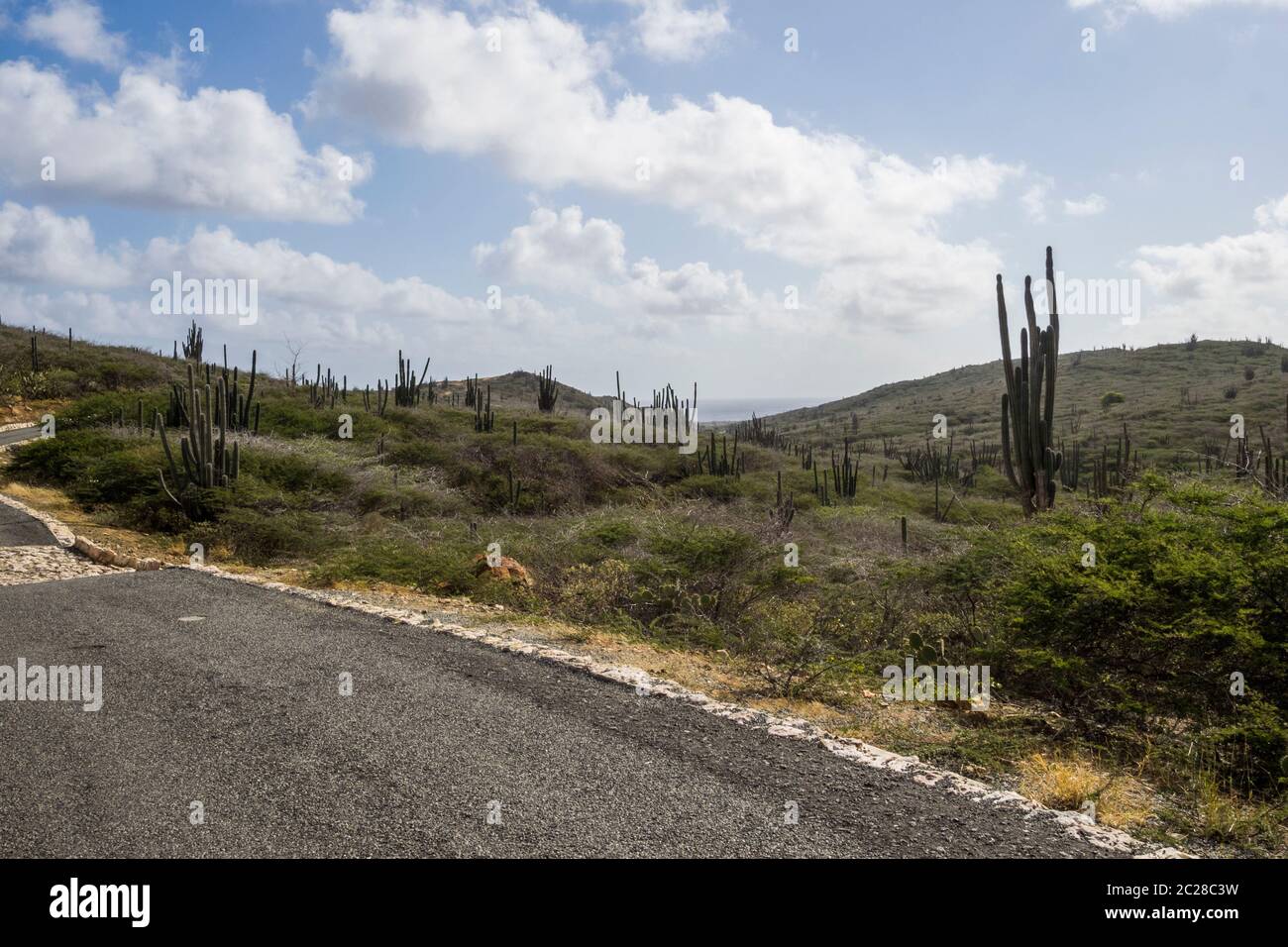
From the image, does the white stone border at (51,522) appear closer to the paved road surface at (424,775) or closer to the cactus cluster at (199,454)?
the cactus cluster at (199,454)

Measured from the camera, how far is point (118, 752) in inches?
197

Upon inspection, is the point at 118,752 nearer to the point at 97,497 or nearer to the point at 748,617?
the point at 748,617

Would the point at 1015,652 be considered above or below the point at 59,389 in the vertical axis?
below

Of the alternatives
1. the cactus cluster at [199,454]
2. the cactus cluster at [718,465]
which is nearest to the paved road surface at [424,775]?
the cactus cluster at [199,454]

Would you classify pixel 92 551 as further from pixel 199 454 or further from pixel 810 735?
pixel 810 735

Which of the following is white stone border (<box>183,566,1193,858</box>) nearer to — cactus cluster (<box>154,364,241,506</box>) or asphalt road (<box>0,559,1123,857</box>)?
asphalt road (<box>0,559,1123,857</box>)

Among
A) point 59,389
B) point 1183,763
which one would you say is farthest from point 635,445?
point 1183,763

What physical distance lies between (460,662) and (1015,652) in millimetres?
4838

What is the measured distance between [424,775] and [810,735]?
2429 millimetres

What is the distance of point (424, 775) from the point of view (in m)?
4.68

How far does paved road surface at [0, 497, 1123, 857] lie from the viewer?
3.95 meters

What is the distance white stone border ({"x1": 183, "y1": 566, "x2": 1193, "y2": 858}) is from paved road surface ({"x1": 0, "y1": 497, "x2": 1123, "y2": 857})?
0.11 m

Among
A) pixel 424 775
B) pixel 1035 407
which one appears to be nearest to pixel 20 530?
pixel 424 775

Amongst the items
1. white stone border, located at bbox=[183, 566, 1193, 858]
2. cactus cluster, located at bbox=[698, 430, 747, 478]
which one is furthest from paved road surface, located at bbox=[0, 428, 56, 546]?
cactus cluster, located at bbox=[698, 430, 747, 478]
